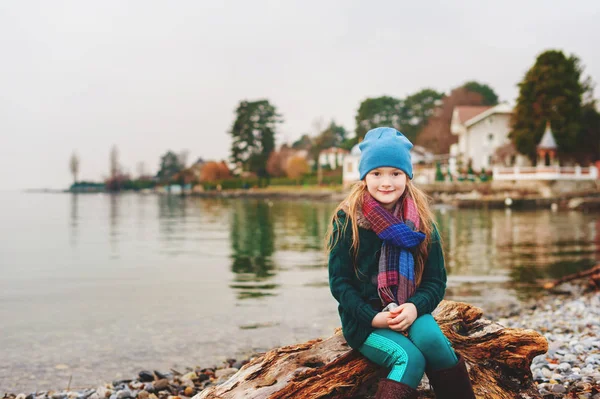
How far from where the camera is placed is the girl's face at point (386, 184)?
2914mm

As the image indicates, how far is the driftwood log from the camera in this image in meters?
2.77

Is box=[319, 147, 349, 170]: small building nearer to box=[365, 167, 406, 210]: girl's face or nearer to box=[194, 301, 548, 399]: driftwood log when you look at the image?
box=[194, 301, 548, 399]: driftwood log

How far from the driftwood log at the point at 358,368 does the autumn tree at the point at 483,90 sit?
254ft

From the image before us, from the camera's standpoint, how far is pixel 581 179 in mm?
42531

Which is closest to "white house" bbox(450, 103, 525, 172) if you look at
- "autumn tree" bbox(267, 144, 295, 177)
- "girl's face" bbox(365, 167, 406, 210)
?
"autumn tree" bbox(267, 144, 295, 177)

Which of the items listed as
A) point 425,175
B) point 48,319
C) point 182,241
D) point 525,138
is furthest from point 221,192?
point 48,319

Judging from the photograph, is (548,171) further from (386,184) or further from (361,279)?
(361,279)

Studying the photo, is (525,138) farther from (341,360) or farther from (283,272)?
(341,360)

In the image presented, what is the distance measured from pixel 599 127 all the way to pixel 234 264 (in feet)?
143

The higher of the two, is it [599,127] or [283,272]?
[599,127]

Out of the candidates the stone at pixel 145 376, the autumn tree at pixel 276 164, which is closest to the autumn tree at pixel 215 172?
→ the autumn tree at pixel 276 164

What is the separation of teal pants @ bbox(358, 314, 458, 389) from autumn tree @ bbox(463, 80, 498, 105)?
7820 cm

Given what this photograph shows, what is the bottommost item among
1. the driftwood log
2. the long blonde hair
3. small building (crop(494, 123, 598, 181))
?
the driftwood log

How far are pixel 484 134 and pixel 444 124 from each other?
15473 mm
